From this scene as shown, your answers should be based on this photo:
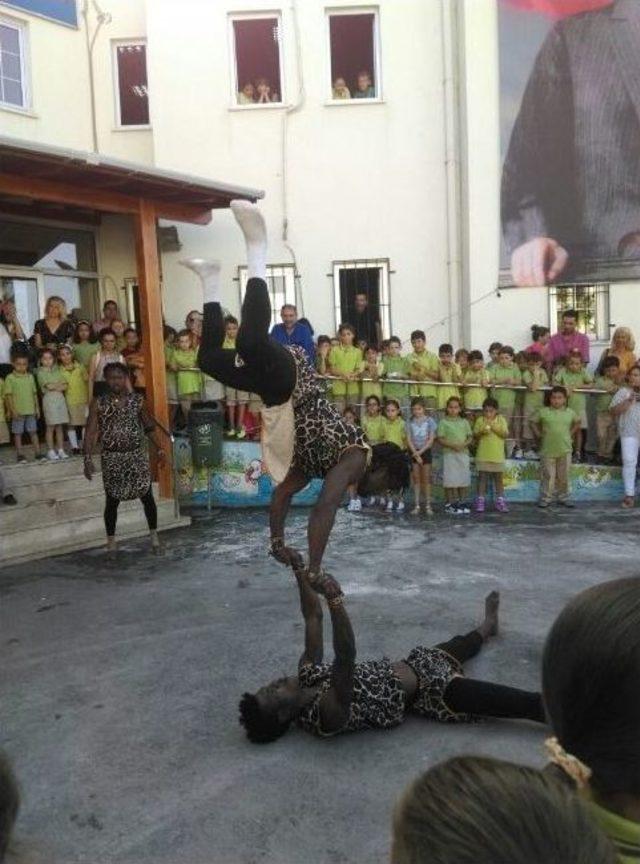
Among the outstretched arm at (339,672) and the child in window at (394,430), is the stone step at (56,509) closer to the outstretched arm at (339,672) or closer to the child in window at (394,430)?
the child in window at (394,430)

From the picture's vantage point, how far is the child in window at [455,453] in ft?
31.2

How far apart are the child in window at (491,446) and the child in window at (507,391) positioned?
0.53 meters

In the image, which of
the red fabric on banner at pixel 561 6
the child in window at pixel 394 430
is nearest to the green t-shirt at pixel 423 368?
the child in window at pixel 394 430

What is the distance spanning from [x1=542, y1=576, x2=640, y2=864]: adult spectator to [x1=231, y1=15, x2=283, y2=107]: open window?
40.4 ft

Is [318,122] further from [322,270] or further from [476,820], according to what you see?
[476,820]

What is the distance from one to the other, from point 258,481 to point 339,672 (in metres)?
6.86

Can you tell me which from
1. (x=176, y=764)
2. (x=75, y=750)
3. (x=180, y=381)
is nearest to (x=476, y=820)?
(x=176, y=764)

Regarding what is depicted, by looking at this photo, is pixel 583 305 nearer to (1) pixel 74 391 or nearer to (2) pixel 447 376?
(2) pixel 447 376

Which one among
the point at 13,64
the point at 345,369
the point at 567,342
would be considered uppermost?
the point at 13,64

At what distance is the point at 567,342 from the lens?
10750mm

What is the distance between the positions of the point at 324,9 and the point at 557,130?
4053 mm

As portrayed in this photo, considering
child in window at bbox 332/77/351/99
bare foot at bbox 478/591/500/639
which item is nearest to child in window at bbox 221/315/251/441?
child in window at bbox 332/77/351/99

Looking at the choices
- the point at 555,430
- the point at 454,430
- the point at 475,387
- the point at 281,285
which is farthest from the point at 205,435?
the point at 555,430

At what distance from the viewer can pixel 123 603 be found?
605 centimetres
